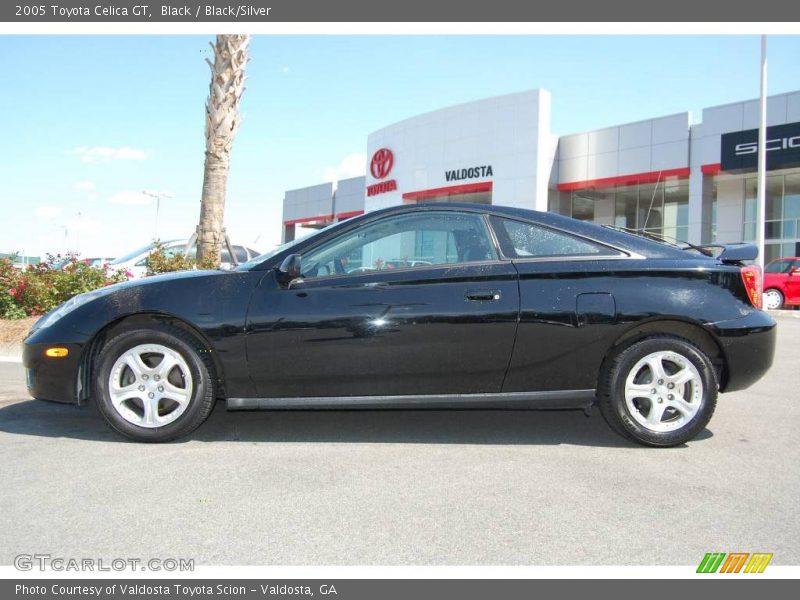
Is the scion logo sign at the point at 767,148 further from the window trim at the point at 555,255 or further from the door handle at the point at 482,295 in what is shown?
the door handle at the point at 482,295

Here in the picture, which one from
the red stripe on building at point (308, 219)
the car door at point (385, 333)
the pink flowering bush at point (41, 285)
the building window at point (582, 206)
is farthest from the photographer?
the red stripe on building at point (308, 219)

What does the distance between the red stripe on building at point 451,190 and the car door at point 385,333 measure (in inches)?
1021

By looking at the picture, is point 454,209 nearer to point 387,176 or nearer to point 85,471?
point 85,471

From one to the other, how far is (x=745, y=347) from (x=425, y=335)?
Answer: 6.55 ft

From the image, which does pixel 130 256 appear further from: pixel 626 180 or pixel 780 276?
pixel 626 180

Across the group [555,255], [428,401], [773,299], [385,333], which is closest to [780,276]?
[773,299]

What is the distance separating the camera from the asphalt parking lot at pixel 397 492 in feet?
8.55

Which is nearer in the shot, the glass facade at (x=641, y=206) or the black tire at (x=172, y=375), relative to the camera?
the black tire at (x=172, y=375)

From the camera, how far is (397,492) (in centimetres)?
321

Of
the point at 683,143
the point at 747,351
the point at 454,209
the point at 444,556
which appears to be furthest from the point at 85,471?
the point at 683,143

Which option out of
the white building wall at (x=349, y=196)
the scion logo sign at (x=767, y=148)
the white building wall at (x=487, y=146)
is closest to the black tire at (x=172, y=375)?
the scion logo sign at (x=767, y=148)

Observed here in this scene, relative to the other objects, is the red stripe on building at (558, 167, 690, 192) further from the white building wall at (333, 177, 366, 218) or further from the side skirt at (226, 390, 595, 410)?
the side skirt at (226, 390, 595, 410)

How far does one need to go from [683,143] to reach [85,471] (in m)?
26.3
